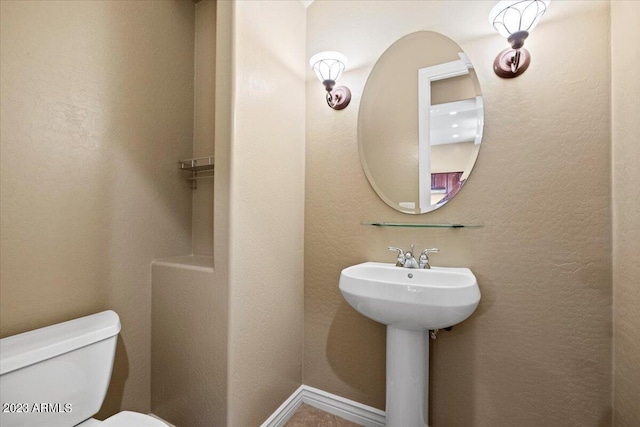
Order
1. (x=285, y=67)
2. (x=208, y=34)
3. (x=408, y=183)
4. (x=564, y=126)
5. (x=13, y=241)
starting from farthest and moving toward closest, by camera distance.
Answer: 1. (x=208, y=34)
2. (x=285, y=67)
3. (x=408, y=183)
4. (x=564, y=126)
5. (x=13, y=241)

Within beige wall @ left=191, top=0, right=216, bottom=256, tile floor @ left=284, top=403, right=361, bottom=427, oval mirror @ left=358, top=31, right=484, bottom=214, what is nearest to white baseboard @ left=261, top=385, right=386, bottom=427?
tile floor @ left=284, top=403, right=361, bottom=427

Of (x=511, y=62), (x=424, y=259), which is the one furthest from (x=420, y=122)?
(x=424, y=259)

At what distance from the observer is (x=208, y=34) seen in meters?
1.81

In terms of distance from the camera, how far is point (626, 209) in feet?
3.44

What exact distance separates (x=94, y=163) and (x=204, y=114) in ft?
2.33

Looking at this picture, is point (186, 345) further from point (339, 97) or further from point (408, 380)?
point (339, 97)

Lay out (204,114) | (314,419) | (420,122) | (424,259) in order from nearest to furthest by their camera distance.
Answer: (424,259) < (420,122) < (314,419) < (204,114)

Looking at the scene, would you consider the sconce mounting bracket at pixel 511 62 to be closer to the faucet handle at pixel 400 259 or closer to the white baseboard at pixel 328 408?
the faucet handle at pixel 400 259

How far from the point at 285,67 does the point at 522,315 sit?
172 centimetres

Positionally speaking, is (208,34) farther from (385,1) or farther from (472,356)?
(472,356)

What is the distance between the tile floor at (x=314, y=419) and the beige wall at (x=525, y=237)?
0.55 ft

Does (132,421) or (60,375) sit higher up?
(60,375)

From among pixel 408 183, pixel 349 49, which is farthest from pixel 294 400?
pixel 349 49

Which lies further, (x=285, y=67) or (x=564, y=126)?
(x=285, y=67)
